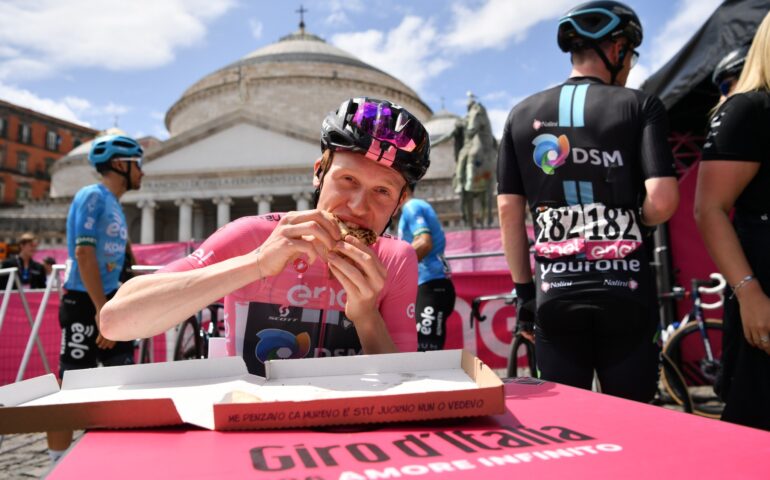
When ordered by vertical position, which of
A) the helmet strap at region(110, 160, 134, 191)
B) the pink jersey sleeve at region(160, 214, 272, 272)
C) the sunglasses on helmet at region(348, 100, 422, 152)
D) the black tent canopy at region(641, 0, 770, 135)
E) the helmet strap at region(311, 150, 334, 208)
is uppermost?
the black tent canopy at region(641, 0, 770, 135)

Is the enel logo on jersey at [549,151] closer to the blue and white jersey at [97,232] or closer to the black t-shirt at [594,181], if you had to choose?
the black t-shirt at [594,181]

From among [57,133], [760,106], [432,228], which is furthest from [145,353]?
[57,133]

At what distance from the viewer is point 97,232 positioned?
391 centimetres

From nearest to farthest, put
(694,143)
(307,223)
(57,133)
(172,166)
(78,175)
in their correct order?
1. (307,223)
2. (694,143)
3. (172,166)
4. (78,175)
5. (57,133)

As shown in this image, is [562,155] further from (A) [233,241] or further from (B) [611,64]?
(A) [233,241]

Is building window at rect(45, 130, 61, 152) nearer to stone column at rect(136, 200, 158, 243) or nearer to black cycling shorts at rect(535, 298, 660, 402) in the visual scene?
stone column at rect(136, 200, 158, 243)

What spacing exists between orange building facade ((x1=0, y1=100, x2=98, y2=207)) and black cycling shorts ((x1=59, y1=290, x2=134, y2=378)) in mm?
64459

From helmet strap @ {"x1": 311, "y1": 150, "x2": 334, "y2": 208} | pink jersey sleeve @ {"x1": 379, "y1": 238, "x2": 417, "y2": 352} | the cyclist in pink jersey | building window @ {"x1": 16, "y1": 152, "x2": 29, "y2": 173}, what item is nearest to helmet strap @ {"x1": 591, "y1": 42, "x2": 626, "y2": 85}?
the cyclist in pink jersey

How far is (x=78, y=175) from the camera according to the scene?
49.3 meters

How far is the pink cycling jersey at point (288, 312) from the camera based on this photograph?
5.47 ft

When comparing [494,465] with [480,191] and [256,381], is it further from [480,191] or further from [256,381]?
[480,191]

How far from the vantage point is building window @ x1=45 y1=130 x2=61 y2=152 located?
208 ft

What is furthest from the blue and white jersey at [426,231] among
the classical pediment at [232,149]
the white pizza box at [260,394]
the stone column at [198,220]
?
the stone column at [198,220]

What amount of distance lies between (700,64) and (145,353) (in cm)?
646
